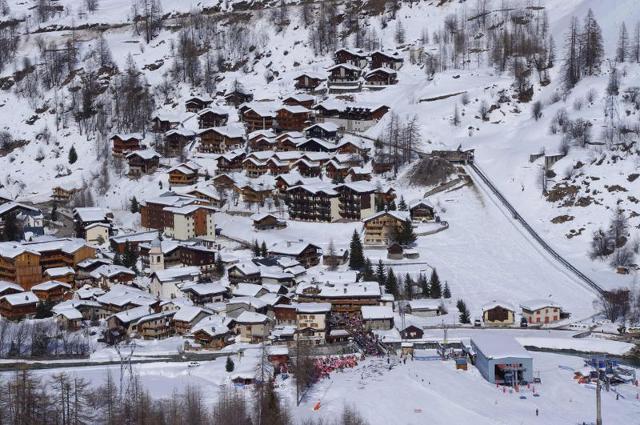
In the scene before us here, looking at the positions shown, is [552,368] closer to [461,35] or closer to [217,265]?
[217,265]

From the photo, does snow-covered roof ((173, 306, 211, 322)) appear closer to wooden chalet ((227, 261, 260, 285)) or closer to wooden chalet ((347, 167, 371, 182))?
wooden chalet ((227, 261, 260, 285))

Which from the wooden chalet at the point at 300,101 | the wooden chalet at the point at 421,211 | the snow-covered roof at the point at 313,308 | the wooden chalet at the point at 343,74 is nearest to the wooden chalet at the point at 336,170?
the wooden chalet at the point at 421,211

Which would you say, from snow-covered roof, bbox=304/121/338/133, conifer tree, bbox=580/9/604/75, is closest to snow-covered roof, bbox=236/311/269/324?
snow-covered roof, bbox=304/121/338/133

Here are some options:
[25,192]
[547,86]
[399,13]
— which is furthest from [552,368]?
[399,13]

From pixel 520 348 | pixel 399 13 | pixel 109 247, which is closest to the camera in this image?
pixel 520 348

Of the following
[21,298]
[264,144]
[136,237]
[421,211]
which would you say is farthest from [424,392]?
[264,144]

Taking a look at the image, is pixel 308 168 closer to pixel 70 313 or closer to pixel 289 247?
pixel 289 247

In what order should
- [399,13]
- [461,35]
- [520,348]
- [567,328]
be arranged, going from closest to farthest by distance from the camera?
[520,348], [567,328], [461,35], [399,13]
